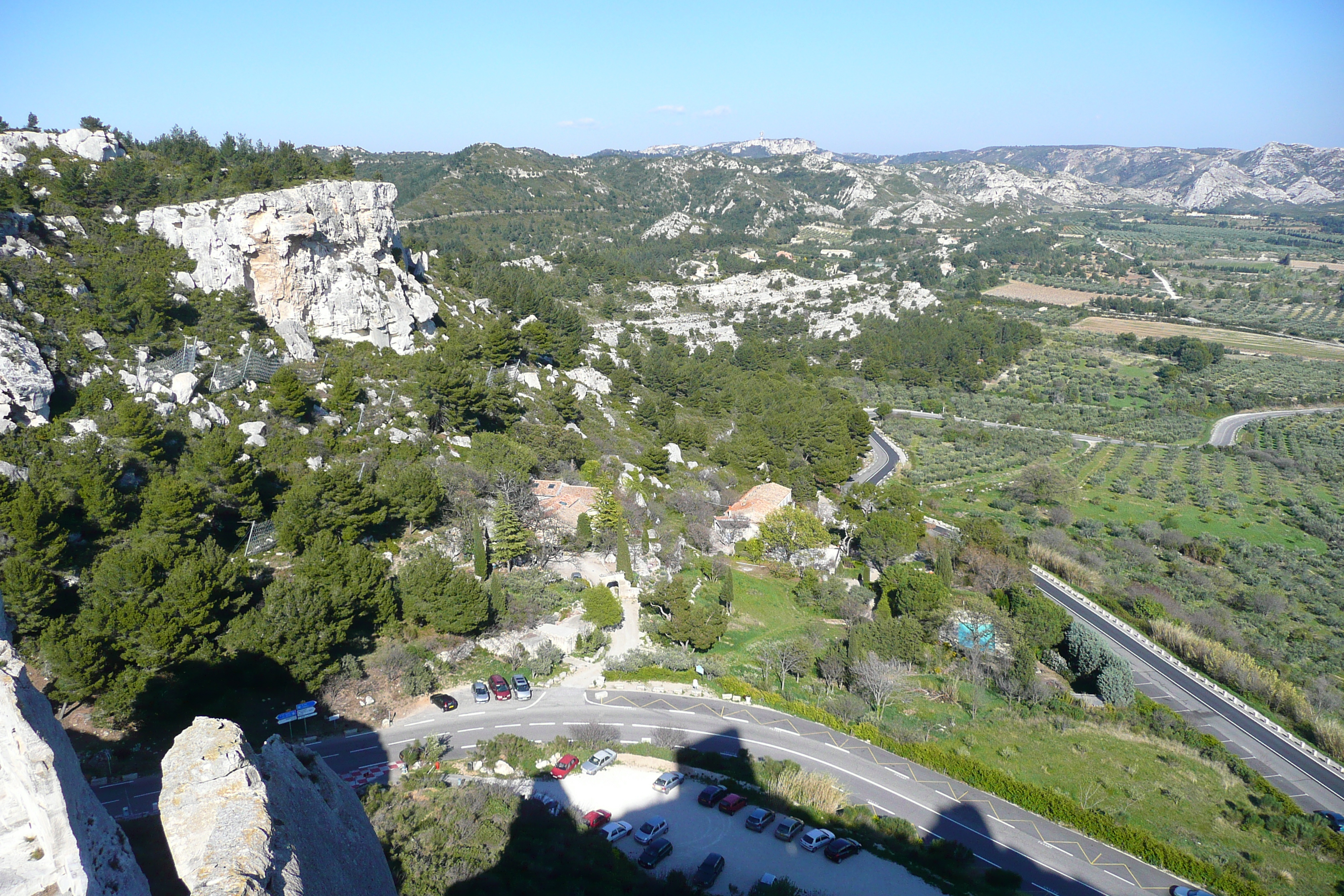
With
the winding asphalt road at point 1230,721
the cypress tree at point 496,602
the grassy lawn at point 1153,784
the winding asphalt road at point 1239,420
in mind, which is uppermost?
the cypress tree at point 496,602

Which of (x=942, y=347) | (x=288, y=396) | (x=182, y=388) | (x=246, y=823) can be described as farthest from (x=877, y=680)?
(x=942, y=347)

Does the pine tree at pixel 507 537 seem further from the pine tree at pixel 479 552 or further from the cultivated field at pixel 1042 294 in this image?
the cultivated field at pixel 1042 294

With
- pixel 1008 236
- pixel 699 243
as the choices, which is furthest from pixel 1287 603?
pixel 1008 236

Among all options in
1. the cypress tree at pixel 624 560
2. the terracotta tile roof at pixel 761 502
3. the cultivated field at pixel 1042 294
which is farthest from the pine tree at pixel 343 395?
the cultivated field at pixel 1042 294

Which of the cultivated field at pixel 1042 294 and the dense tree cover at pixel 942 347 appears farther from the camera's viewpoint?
the cultivated field at pixel 1042 294

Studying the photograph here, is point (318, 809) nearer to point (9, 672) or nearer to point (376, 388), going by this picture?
point (9, 672)
